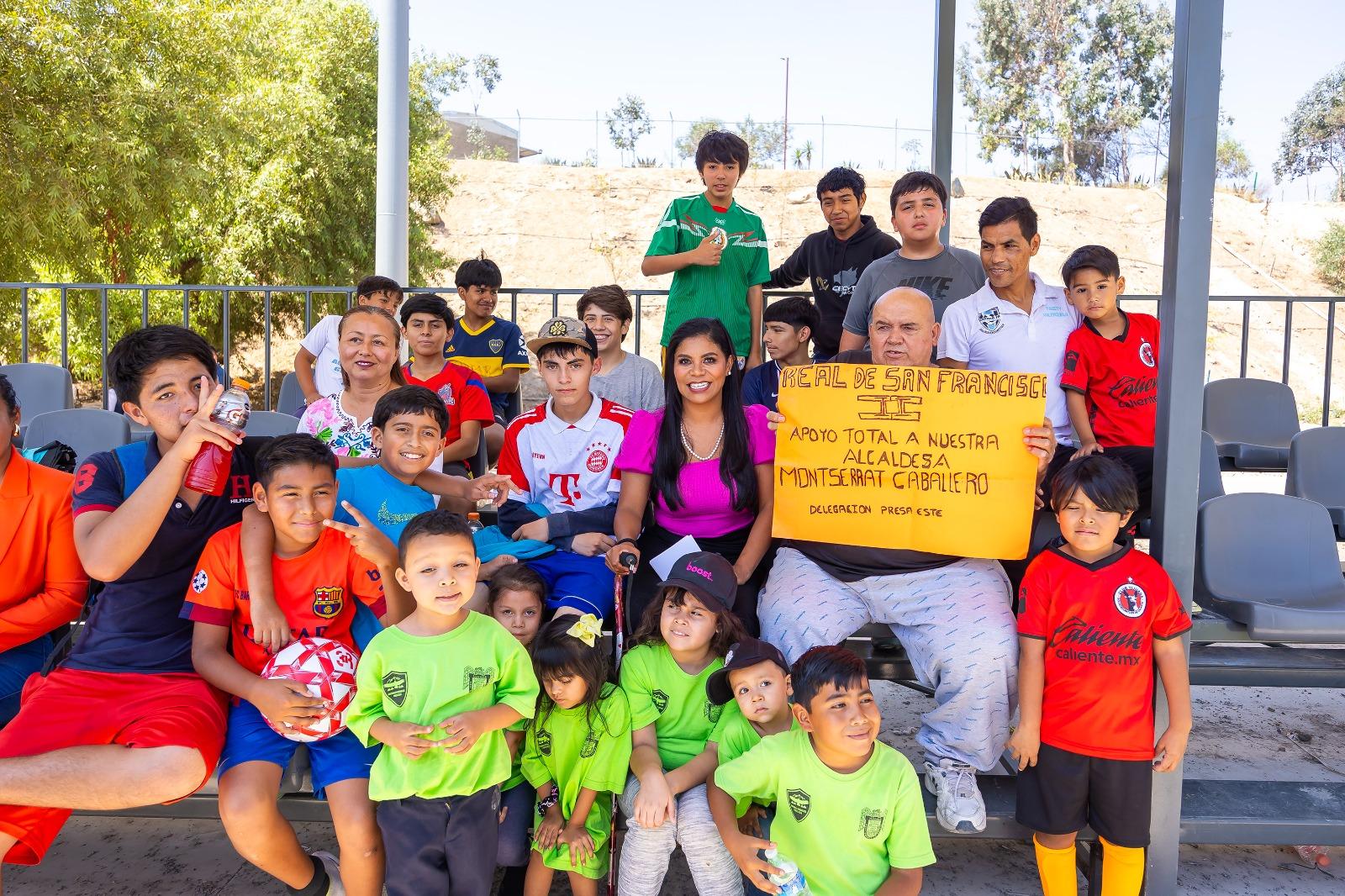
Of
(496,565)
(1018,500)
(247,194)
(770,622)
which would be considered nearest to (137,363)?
(496,565)

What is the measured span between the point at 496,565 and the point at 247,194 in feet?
57.0

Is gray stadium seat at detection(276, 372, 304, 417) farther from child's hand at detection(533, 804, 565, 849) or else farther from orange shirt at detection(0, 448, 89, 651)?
child's hand at detection(533, 804, 565, 849)

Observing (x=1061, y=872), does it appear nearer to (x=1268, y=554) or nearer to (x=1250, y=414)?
(x=1268, y=554)

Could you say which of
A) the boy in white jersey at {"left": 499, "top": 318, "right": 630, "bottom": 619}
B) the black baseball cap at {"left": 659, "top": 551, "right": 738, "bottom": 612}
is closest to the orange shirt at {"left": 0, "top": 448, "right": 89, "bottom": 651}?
the boy in white jersey at {"left": 499, "top": 318, "right": 630, "bottom": 619}

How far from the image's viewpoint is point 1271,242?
111 feet

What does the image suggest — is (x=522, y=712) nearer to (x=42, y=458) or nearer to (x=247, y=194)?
(x=42, y=458)

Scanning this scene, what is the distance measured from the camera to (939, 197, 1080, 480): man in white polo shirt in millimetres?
3938

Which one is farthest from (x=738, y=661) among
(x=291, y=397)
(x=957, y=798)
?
(x=291, y=397)

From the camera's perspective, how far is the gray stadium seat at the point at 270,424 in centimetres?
472

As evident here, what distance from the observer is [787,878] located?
2594 mm

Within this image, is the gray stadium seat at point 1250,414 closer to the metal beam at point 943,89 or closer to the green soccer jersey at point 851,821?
the metal beam at point 943,89

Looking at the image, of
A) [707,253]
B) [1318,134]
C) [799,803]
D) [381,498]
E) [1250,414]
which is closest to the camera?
[799,803]

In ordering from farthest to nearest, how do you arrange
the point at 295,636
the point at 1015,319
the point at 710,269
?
1. the point at 710,269
2. the point at 1015,319
3. the point at 295,636

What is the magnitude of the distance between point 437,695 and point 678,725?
0.78m
